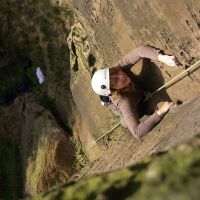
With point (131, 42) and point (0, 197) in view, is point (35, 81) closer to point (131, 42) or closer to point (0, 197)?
point (0, 197)

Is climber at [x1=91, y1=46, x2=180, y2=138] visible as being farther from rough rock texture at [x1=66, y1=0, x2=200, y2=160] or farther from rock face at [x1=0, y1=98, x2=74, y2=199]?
rock face at [x1=0, y1=98, x2=74, y2=199]

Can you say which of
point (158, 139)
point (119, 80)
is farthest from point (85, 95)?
point (158, 139)

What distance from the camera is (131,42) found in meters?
6.23

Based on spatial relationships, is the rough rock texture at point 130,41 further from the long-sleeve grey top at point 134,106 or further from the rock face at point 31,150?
the rock face at point 31,150

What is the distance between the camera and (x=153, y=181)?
1.81 meters

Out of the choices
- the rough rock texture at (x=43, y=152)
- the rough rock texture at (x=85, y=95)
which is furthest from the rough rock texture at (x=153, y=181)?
the rough rock texture at (x=43, y=152)

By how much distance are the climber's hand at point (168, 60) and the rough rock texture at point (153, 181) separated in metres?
3.32

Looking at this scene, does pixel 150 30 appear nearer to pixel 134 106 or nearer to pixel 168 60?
pixel 168 60

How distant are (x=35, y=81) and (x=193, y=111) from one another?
299 inches

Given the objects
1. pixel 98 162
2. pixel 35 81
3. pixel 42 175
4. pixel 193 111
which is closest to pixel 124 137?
pixel 98 162

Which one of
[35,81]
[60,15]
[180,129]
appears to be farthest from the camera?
[35,81]

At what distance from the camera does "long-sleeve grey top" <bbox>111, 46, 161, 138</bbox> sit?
5555mm

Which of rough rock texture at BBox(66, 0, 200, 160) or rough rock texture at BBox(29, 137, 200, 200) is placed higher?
rough rock texture at BBox(66, 0, 200, 160)

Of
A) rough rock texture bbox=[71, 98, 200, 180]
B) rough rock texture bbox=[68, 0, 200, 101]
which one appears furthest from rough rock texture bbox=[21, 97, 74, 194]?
rough rock texture bbox=[68, 0, 200, 101]
